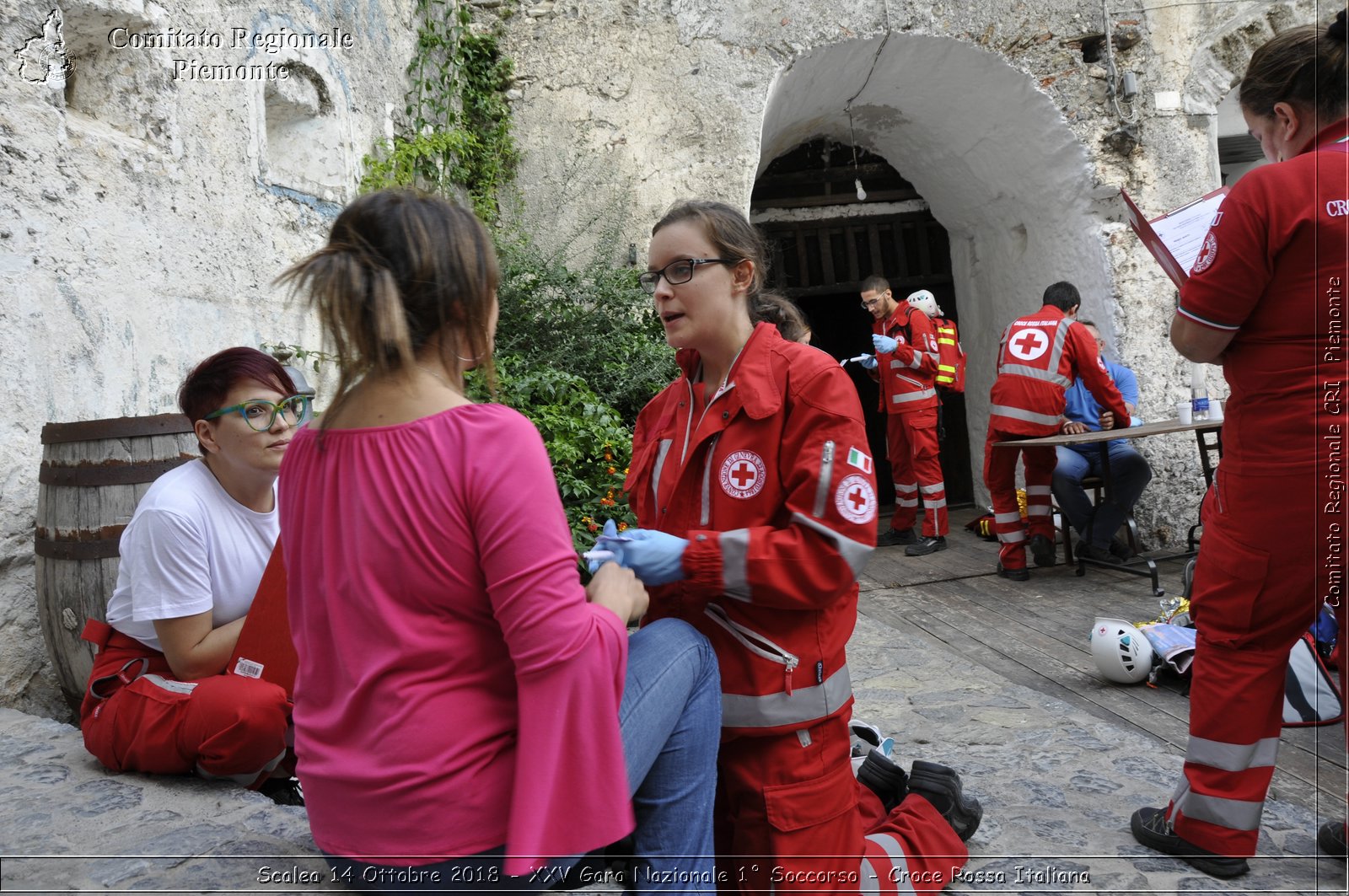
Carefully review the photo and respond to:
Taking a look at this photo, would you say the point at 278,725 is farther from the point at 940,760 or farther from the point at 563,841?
the point at 940,760

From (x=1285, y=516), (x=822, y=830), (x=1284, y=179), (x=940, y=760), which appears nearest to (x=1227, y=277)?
(x=1284, y=179)

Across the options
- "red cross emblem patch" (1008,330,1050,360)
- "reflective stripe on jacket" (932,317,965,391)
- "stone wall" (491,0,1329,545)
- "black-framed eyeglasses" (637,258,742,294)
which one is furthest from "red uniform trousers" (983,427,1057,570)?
"black-framed eyeglasses" (637,258,742,294)

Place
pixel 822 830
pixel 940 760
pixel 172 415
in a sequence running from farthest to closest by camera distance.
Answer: pixel 940 760 → pixel 172 415 → pixel 822 830

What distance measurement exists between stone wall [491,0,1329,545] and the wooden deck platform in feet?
5.04

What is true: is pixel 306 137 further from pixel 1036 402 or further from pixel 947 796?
pixel 1036 402

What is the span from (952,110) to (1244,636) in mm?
6187

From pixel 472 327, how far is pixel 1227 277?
5.36 ft

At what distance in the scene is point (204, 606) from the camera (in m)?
2.14

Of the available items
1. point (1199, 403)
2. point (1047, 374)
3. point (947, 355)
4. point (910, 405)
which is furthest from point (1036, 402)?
point (947, 355)

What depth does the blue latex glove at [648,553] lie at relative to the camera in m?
1.60

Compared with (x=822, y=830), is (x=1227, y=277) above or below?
above

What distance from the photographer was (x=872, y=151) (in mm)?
8453

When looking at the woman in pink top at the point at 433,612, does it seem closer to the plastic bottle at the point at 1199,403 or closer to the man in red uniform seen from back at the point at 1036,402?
the man in red uniform seen from back at the point at 1036,402

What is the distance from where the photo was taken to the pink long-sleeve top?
48.6 inches
